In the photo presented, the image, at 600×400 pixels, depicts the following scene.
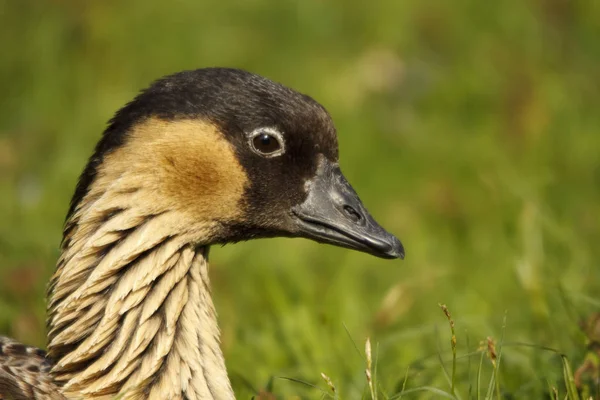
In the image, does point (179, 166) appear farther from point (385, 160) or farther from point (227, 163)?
point (385, 160)

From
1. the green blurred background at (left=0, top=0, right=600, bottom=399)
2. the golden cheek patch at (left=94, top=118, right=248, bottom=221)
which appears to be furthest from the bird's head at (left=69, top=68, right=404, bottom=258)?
the green blurred background at (left=0, top=0, right=600, bottom=399)

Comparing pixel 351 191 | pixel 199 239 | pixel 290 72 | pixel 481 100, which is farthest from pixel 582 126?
pixel 199 239

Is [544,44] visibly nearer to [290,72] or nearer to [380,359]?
[290,72]

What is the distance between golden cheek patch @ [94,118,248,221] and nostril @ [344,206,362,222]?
56 centimetres

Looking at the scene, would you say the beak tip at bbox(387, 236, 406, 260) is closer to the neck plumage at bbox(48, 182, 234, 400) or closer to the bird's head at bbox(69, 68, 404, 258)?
the bird's head at bbox(69, 68, 404, 258)

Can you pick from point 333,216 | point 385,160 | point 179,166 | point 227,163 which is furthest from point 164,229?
point 385,160

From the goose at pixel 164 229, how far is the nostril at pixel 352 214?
2.9 inches

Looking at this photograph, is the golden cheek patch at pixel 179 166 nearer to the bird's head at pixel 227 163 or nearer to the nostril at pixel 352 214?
the bird's head at pixel 227 163

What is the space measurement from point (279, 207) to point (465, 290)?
301cm

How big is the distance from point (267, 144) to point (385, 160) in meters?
5.23

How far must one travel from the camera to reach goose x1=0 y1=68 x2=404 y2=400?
4621 mm

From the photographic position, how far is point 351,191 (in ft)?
16.7

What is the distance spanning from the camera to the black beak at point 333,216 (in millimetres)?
4922

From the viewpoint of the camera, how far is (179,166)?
185 inches
